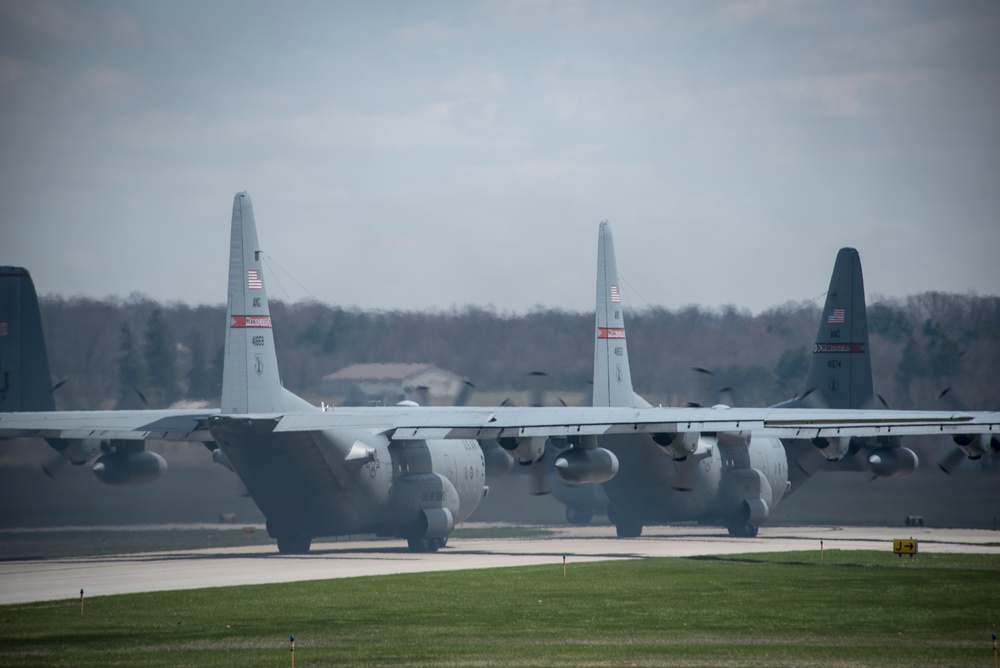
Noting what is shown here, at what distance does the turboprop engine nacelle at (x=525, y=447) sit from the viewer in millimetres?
39906

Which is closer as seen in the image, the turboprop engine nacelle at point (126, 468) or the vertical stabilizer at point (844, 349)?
the turboprop engine nacelle at point (126, 468)

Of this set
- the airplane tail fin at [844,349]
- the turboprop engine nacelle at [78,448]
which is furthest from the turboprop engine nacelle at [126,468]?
the airplane tail fin at [844,349]

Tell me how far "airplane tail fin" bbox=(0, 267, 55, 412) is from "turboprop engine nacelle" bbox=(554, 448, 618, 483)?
51.1 ft

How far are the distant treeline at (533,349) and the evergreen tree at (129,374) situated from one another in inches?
1.8

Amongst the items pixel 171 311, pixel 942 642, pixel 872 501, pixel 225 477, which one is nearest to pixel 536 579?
pixel 942 642

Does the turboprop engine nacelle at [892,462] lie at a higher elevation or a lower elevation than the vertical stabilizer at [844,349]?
lower

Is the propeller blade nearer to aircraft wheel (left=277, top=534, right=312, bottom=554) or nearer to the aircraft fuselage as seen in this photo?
the aircraft fuselage

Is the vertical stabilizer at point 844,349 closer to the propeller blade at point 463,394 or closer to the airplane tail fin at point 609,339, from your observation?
the airplane tail fin at point 609,339

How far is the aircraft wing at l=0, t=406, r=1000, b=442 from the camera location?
124ft

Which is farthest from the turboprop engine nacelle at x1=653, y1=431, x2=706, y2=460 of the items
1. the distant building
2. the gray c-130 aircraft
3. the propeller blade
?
the propeller blade

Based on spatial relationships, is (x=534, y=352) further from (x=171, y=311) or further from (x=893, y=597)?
(x=893, y=597)

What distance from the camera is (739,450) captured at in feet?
173

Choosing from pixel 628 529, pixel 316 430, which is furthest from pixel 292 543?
pixel 628 529

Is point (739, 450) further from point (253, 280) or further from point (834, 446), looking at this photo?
point (253, 280)
